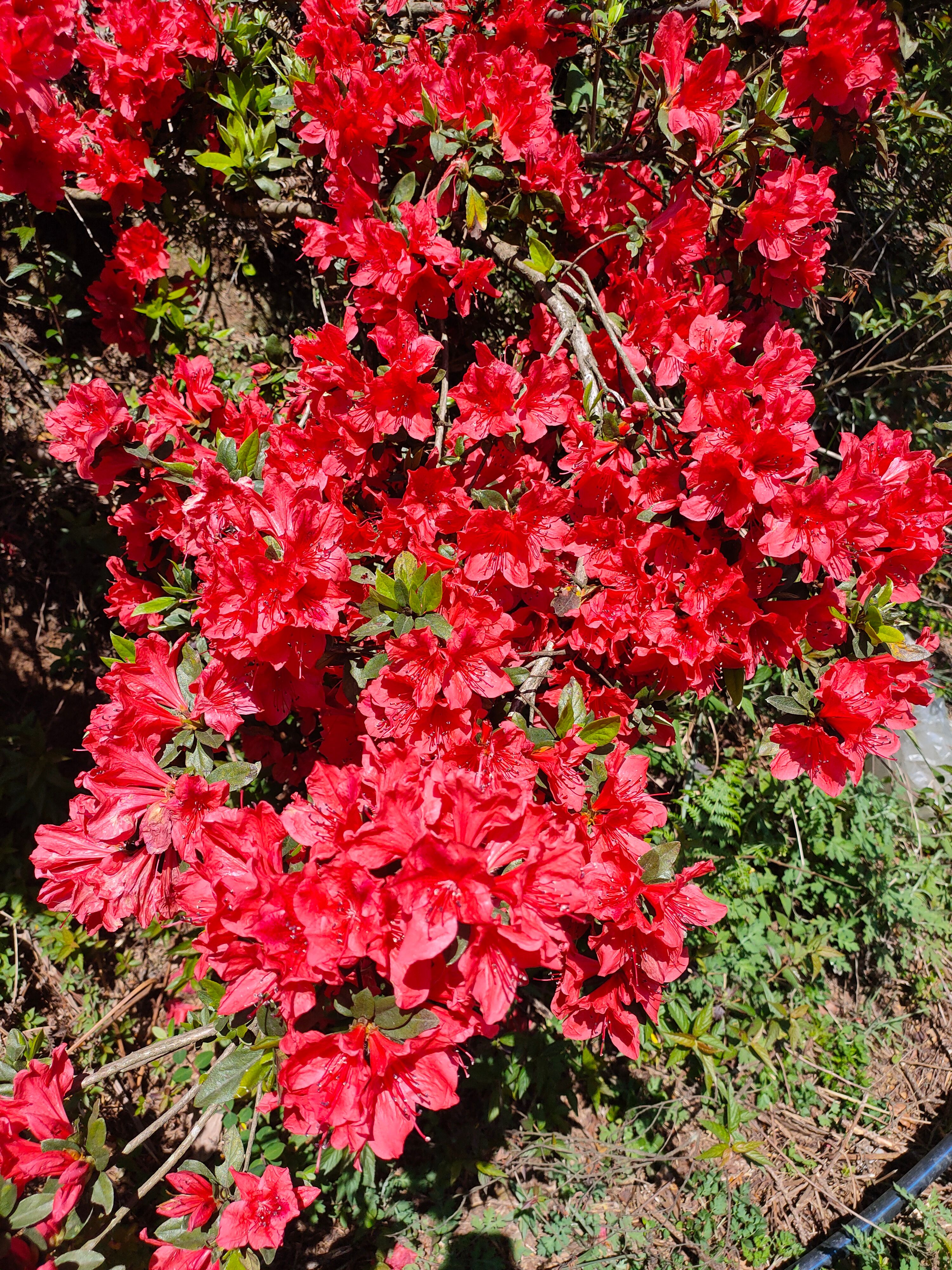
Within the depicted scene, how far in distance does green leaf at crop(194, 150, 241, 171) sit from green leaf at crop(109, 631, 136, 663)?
1.38 metres

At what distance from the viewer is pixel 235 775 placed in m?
Result: 1.35

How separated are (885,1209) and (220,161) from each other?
147 inches

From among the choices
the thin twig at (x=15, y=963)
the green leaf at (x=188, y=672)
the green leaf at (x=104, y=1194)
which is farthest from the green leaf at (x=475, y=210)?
the thin twig at (x=15, y=963)

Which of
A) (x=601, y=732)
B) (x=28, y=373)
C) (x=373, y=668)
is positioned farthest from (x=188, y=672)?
(x=28, y=373)

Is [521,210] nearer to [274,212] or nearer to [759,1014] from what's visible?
[274,212]

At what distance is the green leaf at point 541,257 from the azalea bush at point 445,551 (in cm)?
2

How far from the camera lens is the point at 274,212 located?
7.20 ft

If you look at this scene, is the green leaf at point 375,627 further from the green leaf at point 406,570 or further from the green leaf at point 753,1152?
the green leaf at point 753,1152

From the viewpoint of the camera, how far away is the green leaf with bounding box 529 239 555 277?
172 cm

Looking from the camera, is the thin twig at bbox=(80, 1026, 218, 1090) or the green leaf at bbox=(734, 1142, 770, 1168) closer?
the thin twig at bbox=(80, 1026, 218, 1090)

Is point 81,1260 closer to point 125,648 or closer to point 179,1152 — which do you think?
point 179,1152

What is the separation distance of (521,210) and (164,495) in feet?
3.73

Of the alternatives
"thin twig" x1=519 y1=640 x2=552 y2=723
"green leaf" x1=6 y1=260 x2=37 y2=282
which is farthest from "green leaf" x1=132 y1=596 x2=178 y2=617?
"green leaf" x1=6 y1=260 x2=37 y2=282

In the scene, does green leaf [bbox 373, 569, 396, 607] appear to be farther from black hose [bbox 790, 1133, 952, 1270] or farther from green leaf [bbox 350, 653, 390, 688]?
black hose [bbox 790, 1133, 952, 1270]
